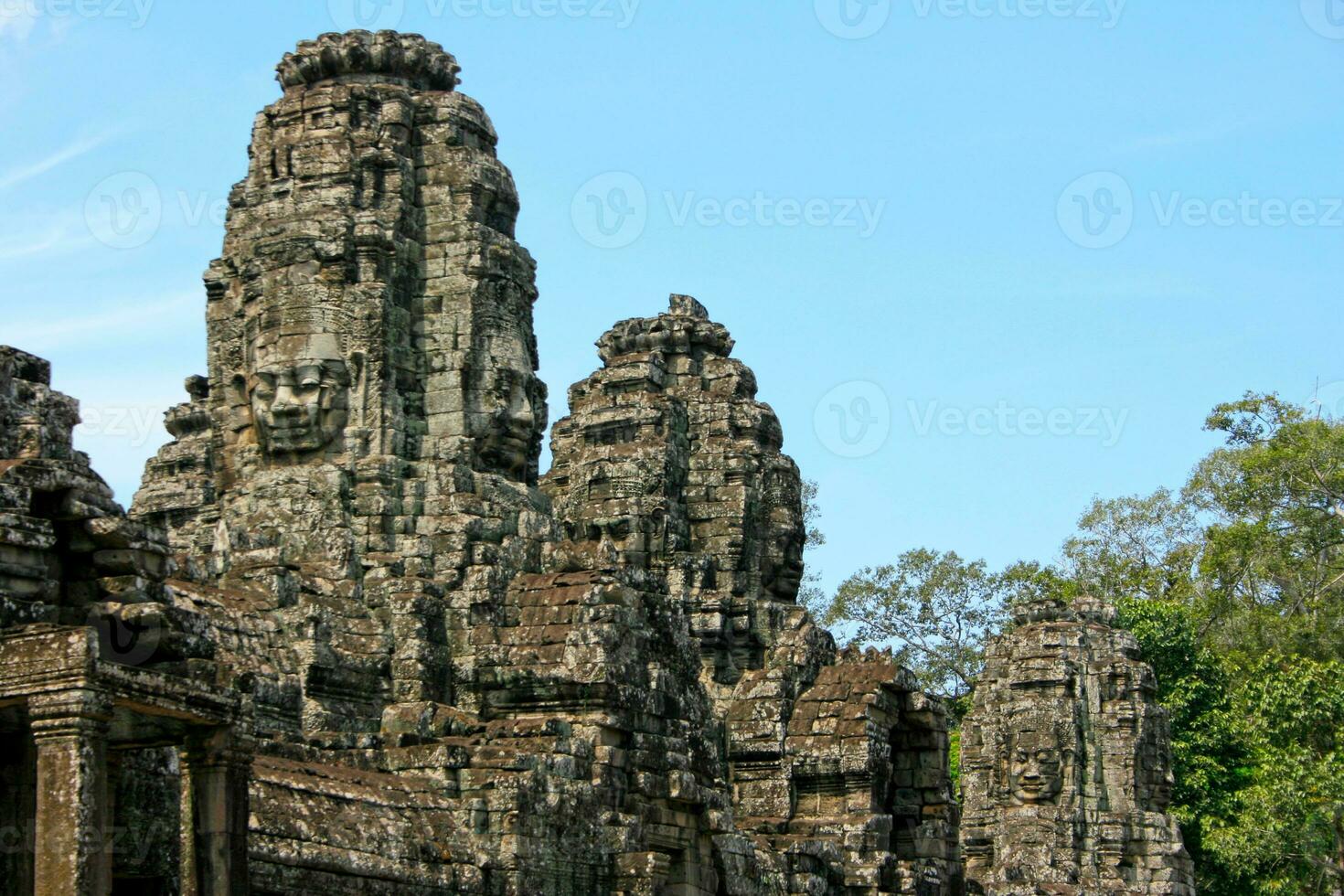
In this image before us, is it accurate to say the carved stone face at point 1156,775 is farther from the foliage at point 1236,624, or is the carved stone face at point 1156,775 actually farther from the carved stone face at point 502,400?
the carved stone face at point 502,400

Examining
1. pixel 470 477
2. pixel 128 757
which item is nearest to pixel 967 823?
pixel 470 477

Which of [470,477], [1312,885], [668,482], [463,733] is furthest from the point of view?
[1312,885]

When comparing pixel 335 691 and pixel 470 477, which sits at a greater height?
pixel 470 477

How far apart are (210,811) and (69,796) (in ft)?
6.02

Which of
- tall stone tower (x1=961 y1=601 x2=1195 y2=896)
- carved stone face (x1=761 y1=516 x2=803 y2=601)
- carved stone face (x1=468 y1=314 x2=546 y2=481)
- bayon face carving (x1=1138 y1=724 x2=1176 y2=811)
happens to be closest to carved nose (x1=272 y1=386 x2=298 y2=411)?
carved stone face (x1=468 y1=314 x2=546 y2=481)

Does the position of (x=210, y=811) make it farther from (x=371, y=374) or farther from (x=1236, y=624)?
(x=1236, y=624)

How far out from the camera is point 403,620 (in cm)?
2806

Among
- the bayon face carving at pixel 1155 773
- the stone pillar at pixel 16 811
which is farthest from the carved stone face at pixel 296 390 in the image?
the bayon face carving at pixel 1155 773

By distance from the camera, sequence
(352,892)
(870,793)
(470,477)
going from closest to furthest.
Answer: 1. (352,892)
2. (470,477)
3. (870,793)

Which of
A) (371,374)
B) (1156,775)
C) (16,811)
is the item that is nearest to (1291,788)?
(1156,775)

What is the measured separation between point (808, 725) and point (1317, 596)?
109ft

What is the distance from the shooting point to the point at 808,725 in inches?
1355

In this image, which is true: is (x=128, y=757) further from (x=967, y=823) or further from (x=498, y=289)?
(x=967, y=823)
